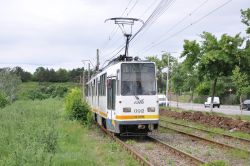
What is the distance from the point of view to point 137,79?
19.3 metres

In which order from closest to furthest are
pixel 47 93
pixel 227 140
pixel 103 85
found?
pixel 227 140 < pixel 103 85 < pixel 47 93

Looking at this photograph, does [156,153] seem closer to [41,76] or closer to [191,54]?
[191,54]

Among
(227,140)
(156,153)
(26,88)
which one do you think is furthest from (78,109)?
(26,88)

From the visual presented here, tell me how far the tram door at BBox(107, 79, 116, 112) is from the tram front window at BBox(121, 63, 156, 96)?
2.35ft

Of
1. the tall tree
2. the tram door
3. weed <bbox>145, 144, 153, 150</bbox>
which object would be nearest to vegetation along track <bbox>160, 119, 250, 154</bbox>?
weed <bbox>145, 144, 153, 150</bbox>

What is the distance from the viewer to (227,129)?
79.2ft

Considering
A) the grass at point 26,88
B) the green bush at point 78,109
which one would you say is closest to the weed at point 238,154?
the green bush at point 78,109

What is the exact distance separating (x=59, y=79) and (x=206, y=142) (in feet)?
421

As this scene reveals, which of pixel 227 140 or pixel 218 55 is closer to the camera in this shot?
pixel 227 140

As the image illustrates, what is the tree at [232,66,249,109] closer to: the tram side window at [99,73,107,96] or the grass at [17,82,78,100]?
the tram side window at [99,73,107,96]

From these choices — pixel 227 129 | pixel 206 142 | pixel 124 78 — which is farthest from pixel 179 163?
pixel 227 129

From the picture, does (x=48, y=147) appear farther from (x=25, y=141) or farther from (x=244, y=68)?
(x=244, y=68)

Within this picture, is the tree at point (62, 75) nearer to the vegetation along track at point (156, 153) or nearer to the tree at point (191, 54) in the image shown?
the tree at point (191, 54)

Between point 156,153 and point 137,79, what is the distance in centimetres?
444
